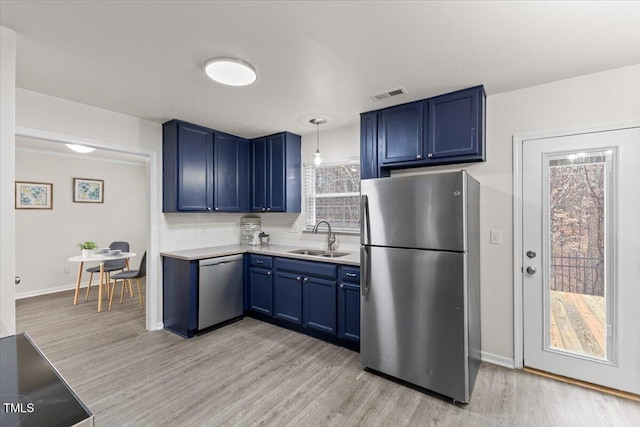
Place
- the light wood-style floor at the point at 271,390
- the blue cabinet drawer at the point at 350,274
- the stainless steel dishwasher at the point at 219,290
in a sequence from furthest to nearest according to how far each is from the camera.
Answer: the stainless steel dishwasher at the point at 219,290, the blue cabinet drawer at the point at 350,274, the light wood-style floor at the point at 271,390

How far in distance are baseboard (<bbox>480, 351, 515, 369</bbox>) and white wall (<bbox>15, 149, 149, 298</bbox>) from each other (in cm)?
438

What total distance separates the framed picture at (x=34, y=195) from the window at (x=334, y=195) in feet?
14.4

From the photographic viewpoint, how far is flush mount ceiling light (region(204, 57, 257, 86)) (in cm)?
204

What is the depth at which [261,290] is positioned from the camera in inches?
144

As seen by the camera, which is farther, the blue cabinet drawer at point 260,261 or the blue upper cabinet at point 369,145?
the blue cabinet drawer at point 260,261

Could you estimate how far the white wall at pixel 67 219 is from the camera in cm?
475

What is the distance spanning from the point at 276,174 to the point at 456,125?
2.26m

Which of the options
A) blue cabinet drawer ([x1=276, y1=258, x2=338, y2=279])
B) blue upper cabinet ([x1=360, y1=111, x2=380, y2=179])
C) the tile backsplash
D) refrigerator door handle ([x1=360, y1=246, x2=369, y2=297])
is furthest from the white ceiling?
blue cabinet drawer ([x1=276, y1=258, x2=338, y2=279])

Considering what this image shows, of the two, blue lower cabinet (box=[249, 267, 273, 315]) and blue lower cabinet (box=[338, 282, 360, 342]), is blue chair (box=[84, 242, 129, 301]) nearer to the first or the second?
blue lower cabinet (box=[249, 267, 273, 315])

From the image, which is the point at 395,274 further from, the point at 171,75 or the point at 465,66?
the point at 171,75

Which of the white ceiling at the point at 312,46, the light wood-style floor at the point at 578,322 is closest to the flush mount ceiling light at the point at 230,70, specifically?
the white ceiling at the point at 312,46

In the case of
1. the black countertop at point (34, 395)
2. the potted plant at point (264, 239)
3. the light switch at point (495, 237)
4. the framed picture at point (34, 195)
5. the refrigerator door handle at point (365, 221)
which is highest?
the framed picture at point (34, 195)

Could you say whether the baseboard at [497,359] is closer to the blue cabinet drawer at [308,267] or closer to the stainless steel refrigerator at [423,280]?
the stainless steel refrigerator at [423,280]

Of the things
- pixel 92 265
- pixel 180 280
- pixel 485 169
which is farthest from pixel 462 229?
pixel 92 265
